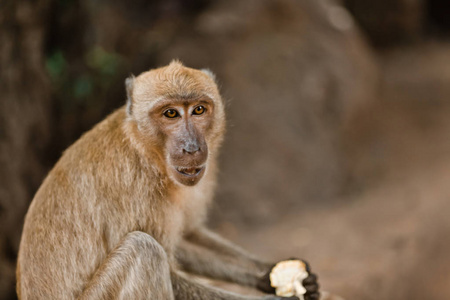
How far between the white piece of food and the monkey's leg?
1.30m

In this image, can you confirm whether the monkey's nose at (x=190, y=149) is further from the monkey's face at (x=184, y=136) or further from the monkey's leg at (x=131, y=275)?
the monkey's leg at (x=131, y=275)

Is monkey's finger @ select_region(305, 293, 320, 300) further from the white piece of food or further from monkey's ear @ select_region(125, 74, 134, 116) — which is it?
monkey's ear @ select_region(125, 74, 134, 116)

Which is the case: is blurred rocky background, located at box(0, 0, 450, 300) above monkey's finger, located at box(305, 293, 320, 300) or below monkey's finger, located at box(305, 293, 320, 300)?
above

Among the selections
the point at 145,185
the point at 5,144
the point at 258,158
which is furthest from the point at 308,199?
the point at 145,185

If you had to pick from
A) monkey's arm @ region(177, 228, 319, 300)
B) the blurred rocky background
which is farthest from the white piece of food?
the blurred rocky background

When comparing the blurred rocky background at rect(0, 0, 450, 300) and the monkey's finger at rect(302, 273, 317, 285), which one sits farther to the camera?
the blurred rocky background at rect(0, 0, 450, 300)

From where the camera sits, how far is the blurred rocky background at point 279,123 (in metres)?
8.34

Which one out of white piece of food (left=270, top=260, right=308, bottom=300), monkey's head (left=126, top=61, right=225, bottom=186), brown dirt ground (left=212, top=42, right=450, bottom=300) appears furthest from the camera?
brown dirt ground (left=212, top=42, right=450, bottom=300)

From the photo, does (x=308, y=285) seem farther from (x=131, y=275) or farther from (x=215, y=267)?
(x=131, y=275)

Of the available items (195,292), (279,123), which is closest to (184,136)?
(195,292)

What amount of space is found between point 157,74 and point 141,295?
79.3 inches

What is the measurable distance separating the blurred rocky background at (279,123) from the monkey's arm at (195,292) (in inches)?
156

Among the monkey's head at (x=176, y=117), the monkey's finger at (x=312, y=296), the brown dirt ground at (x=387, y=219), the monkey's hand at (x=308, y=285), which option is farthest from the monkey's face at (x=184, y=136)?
the brown dirt ground at (x=387, y=219)

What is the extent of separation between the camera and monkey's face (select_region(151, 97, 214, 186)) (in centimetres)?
445
